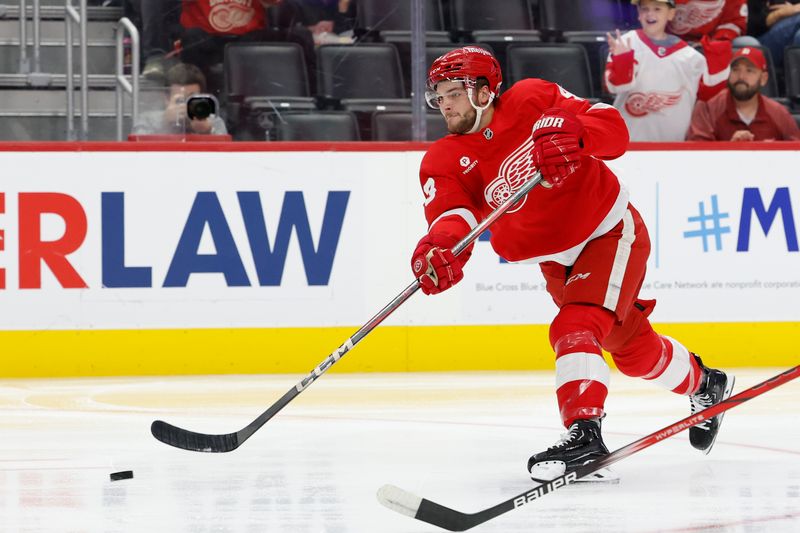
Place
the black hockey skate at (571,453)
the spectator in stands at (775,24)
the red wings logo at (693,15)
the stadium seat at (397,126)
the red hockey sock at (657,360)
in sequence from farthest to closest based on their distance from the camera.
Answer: the spectator in stands at (775,24) → the red wings logo at (693,15) → the stadium seat at (397,126) → the red hockey sock at (657,360) → the black hockey skate at (571,453)

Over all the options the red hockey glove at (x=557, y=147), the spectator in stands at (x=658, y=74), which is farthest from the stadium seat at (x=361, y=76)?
the red hockey glove at (x=557, y=147)

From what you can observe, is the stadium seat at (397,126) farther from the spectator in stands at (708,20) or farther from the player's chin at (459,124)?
the player's chin at (459,124)

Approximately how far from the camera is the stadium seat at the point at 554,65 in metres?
5.53

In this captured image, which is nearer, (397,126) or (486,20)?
(397,126)

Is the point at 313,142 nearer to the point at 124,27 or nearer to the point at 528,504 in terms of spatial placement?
the point at 124,27

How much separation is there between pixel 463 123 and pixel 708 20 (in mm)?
2991

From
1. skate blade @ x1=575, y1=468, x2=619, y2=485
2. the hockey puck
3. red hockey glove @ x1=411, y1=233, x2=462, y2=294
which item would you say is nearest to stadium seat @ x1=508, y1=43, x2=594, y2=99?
red hockey glove @ x1=411, y1=233, x2=462, y2=294

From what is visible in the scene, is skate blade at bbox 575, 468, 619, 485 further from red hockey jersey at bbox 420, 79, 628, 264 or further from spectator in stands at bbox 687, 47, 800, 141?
spectator in stands at bbox 687, 47, 800, 141

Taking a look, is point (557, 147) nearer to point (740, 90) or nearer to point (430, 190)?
point (430, 190)

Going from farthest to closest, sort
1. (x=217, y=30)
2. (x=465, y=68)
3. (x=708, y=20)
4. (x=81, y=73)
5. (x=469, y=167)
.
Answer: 1. (x=708, y=20)
2. (x=81, y=73)
3. (x=217, y=30)
4. (x=469, y=167)
5. (x=465, y=68)

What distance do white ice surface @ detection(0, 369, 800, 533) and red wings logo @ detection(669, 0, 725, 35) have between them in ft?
5.23

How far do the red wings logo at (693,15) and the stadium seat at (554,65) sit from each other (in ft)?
1.55

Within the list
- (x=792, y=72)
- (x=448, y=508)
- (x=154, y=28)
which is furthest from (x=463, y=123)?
(x=792, y=72)

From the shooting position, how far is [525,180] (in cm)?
313
